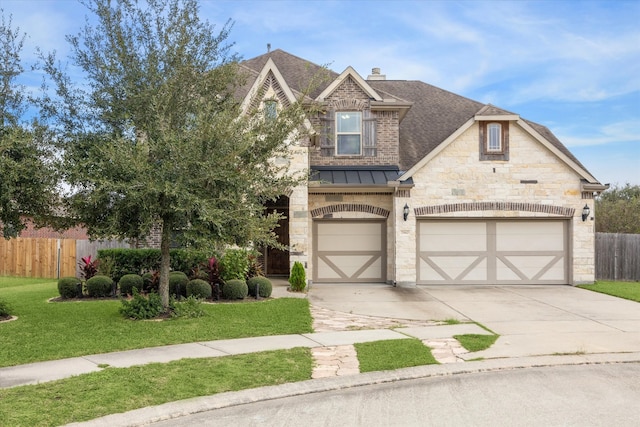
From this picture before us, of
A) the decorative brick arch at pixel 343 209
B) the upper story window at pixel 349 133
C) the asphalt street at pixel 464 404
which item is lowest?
the asphalt street at pixel 464 404

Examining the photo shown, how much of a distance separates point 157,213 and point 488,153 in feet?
38.7

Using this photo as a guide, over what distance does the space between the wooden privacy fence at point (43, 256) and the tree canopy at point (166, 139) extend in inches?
503

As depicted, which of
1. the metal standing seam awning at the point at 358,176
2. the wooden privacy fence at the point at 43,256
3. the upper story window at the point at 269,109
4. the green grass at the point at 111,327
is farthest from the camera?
the wooden privacy fence at the point at 43,256

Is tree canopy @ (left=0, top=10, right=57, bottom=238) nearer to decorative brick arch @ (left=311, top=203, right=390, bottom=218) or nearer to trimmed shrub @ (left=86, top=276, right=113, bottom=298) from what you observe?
trimmed shrub @ (left=86, top=276, right=113, bottom=298)

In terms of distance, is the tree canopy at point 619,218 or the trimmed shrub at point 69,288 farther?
the tree canopy at point 619,218

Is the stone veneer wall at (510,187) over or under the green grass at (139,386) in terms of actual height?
over

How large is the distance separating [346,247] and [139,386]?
518 inches

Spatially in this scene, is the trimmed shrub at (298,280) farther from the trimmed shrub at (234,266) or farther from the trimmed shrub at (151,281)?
the trimmed shrub at (151,281)

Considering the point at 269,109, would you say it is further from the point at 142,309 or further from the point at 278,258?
the point at 278,258

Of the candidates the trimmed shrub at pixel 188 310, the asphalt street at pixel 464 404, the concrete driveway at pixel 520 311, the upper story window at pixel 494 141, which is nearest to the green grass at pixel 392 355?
the asphalt street at pixel 464 404

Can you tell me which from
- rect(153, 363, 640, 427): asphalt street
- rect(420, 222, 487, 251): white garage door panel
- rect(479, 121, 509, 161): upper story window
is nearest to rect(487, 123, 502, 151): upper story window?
rect(479, 121, 509, 161): upper story window

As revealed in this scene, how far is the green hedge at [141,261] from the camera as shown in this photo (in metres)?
17.0

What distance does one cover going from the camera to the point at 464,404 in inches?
259

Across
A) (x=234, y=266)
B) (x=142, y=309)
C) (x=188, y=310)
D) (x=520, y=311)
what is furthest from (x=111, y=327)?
(x=520, y=311)
